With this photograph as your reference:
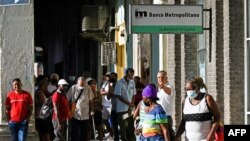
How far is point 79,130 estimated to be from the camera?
54.8 feet

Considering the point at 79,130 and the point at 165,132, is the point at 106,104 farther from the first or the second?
the point at 165,132

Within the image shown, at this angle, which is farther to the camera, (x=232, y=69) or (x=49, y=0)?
(x=49, y=0)

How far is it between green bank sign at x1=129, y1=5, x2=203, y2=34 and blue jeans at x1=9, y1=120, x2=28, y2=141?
3831 mm

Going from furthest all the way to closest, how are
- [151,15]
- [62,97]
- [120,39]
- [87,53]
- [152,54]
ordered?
[87,53] < [120,39] < [152,54] < [62,97] < [151,15]

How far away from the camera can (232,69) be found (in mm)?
13398

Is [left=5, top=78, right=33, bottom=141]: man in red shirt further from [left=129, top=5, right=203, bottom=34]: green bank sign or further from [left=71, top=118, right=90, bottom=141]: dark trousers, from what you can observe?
[left=129, top=5, right=203, bottom=34]: green bank sign

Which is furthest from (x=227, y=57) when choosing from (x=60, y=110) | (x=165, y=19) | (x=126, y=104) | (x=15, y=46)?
(x=15, y=46)

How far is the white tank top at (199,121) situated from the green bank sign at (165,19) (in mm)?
2912

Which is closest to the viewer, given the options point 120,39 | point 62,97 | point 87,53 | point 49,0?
point 62,97

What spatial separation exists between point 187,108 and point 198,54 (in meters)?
6.24

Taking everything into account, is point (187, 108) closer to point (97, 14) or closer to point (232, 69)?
point (232, 69)

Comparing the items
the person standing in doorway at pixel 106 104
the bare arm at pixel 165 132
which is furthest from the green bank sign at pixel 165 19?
the person standing in doorway at pixel 106 104

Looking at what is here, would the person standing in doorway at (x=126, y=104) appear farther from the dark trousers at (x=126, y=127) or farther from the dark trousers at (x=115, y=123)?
the dark trousers at (x=115, y=123)

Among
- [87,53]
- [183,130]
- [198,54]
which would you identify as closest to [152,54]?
[198,54]
